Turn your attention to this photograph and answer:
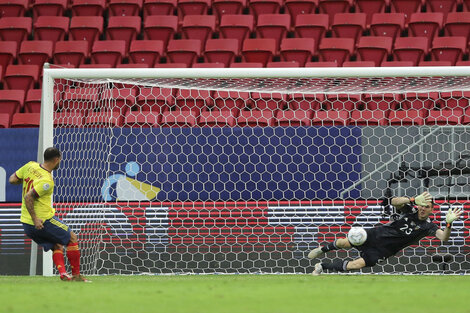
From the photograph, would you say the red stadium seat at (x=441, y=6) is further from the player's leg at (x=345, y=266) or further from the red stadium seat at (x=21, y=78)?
the player's leg at (x=345, y=266)

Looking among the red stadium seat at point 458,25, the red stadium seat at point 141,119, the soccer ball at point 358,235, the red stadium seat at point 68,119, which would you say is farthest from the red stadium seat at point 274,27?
the soccer ball at point 358,235

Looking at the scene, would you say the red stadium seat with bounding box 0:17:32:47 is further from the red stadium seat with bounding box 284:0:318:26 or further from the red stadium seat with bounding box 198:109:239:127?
the red stadium seat with bounding box 198:109:239:127

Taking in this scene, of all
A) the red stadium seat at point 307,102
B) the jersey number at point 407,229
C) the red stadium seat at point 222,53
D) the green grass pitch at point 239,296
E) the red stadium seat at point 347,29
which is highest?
the red stadium seat at point 347,29

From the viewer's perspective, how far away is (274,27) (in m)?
14.0

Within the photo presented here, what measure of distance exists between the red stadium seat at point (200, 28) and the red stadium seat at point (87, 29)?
1.52 m

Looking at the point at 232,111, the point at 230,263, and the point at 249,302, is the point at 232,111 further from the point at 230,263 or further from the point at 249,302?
the point at 249,302

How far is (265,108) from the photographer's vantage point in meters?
10.8

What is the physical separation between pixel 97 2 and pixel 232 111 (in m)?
5.57

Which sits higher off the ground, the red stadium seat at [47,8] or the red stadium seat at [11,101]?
the red stadium seat at [47,8]

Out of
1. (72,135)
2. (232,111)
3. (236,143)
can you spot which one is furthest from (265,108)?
(72,135)

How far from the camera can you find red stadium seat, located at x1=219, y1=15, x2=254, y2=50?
14.0m

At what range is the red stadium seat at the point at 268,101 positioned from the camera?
10.7 meters

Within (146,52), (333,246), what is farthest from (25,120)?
(333,246)

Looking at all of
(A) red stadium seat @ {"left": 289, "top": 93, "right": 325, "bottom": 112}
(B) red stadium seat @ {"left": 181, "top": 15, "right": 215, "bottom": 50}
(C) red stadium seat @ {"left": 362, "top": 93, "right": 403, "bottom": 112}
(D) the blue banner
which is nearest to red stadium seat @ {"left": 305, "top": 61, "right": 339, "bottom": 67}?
(A) red stadium seat @ {"left": 289, "top": 93, "right": 325, "bottom": 112}
